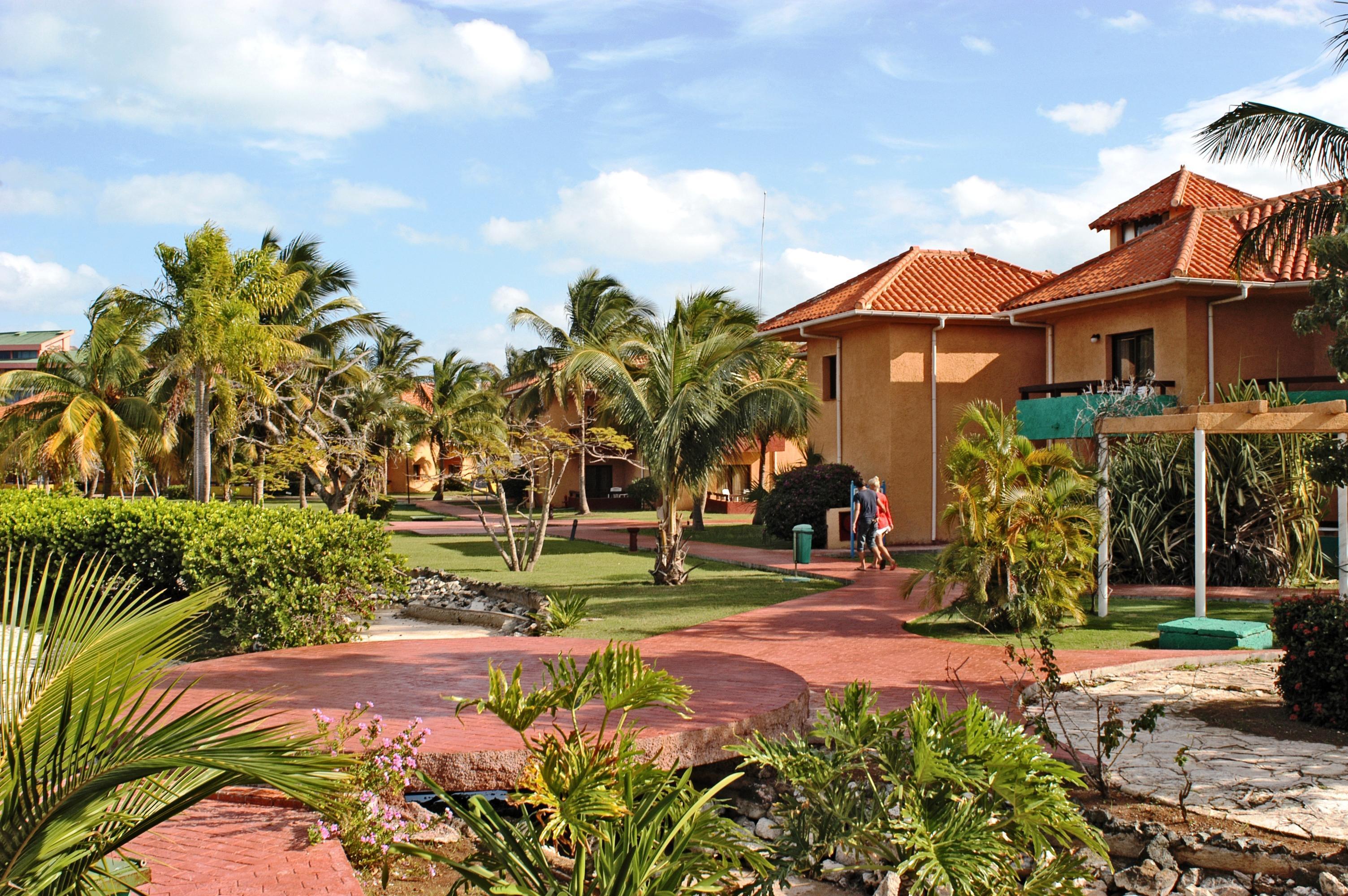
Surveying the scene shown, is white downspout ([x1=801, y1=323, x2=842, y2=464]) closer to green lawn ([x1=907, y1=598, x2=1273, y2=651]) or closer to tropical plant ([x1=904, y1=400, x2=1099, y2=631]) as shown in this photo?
green lawn ([x1=907, y1=598, x2=1273, y2=651])

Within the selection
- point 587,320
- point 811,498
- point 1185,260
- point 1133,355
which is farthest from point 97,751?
point 587,320

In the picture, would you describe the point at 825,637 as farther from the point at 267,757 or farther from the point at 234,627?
the point at 267,757

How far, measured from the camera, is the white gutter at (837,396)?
80.2ft

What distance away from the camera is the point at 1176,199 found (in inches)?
934

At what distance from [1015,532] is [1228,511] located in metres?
6.63

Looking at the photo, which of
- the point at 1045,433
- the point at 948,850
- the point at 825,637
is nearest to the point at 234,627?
the point at 825,637

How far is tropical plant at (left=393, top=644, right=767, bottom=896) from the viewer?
382 centimetres

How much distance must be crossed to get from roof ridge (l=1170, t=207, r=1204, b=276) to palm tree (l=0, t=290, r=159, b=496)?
19416 mm

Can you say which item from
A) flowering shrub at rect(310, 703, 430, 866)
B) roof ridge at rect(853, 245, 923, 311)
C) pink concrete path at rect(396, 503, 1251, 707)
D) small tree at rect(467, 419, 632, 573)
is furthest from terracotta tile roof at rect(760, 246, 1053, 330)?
flowering shrub at rect(310, 703, 430, 866)

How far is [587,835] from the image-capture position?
4.74 m

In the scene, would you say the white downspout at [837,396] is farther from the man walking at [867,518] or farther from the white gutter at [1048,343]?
the man walking at [867,518]

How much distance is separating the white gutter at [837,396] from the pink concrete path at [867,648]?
8.47 metres

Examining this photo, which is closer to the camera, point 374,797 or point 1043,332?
point 374,797

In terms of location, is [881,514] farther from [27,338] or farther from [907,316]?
[27,338]
